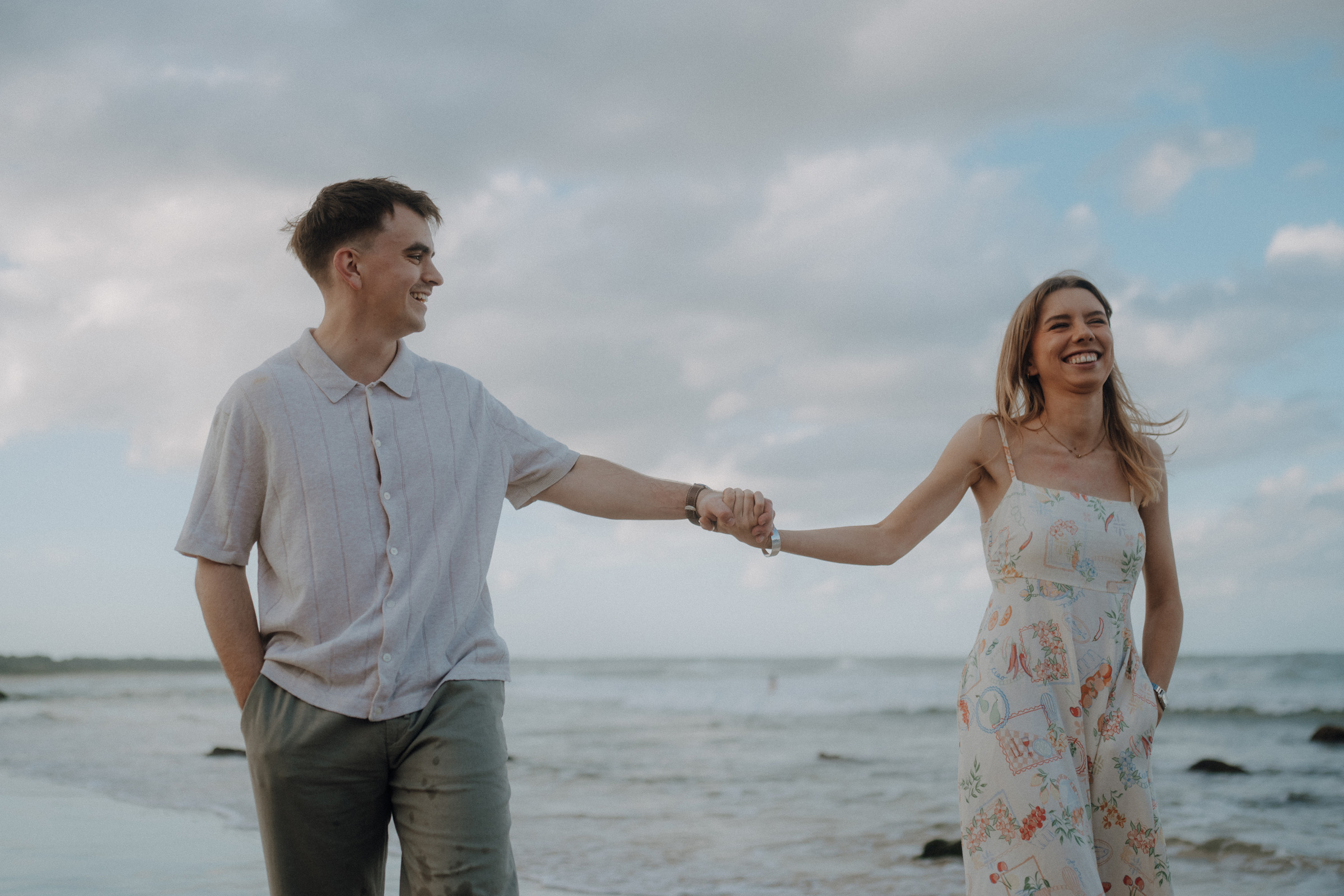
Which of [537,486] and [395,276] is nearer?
[395,276]

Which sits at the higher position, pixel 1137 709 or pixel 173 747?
pixel 1137 709

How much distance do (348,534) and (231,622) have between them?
348mm

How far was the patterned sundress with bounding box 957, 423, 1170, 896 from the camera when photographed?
9.23 ft

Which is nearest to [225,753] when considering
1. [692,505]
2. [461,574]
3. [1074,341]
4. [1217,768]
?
[692,505]

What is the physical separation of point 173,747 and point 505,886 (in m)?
11.8

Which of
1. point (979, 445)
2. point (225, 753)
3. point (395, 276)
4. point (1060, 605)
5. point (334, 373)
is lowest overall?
point (225, 753)

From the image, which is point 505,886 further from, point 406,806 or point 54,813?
point 54,813

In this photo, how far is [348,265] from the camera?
2732 millimetres

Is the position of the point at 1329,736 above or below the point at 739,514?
below

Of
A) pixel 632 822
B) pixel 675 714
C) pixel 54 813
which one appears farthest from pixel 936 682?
pixel 54 813

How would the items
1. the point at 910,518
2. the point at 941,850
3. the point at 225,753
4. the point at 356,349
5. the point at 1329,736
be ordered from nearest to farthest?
1. the point at 356,349
2. the point at 910,518
3. the point at 941,850
4. the point at 225,753
5. the point at 1329,736

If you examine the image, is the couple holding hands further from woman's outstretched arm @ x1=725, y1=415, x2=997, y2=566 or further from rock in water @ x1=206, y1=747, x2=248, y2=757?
rock in water @ x1=206, y1=747, x2=248, y2=757

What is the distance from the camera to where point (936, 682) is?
2678 cm

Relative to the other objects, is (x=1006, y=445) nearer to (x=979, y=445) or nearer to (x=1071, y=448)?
(x=979, y=445)
